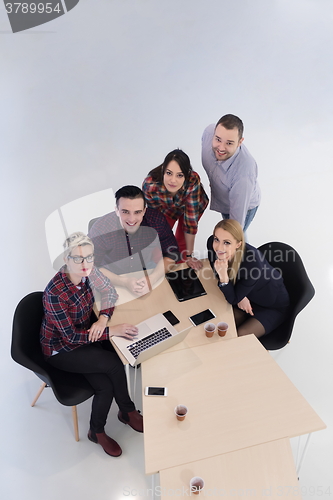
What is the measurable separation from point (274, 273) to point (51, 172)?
3.19 meters

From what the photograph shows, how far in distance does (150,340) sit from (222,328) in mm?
447

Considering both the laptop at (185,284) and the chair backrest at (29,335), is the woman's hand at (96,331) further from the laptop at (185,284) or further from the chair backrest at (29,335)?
the laptop at (185,284)

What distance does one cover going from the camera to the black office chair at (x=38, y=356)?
89.0 inches

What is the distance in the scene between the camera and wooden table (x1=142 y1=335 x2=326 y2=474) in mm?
1907

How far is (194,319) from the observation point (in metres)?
2.50

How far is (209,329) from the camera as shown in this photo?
2395mm

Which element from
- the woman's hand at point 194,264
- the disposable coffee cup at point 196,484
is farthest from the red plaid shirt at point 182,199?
the disposable coffee cup at point 196,484

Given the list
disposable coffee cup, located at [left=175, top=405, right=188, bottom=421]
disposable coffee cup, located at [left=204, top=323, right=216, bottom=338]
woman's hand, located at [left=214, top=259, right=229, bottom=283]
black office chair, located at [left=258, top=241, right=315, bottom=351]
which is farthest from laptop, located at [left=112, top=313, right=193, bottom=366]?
black office chair, located at [left=258, top=241, right=315, bottom=351]

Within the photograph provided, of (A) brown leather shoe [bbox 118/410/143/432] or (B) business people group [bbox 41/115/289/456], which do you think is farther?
(A) brown leather shoe [bbox 118/410/143/432]

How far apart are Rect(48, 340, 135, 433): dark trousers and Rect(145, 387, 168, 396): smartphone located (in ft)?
1.38

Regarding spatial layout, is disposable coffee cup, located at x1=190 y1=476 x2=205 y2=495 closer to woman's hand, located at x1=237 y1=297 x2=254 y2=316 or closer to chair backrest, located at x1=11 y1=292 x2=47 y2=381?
chair backrest, located at x1=11 y1=292 x2=47 y2=381

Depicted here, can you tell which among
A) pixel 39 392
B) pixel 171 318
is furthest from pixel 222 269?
pixel 39 392

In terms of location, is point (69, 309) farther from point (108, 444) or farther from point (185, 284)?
point (108, 444)

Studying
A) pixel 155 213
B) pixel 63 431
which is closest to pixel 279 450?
pixel 63 431
